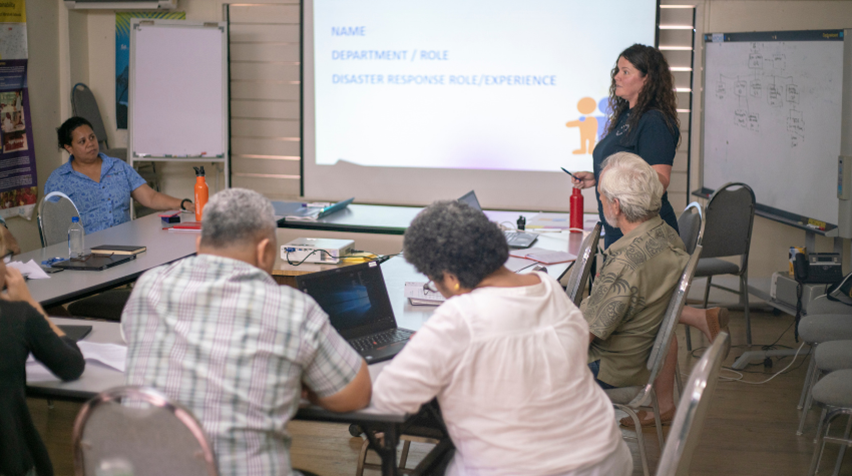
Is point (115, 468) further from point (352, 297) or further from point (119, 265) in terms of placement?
point (119, 265)

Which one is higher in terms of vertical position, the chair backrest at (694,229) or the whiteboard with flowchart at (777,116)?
the whiteboard with flowchart at (777,116)

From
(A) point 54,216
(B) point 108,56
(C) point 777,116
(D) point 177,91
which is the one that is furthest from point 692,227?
(B) point 108,56

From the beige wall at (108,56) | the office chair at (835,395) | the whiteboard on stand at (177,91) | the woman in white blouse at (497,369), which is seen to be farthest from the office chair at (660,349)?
the whiteboard on stand at (177,91)

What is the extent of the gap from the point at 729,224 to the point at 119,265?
302cm

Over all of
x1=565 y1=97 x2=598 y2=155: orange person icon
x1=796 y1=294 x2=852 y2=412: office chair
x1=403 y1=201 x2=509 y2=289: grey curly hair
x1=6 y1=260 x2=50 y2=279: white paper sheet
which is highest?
x1=565 y1=97 x2=598 y2=155: orange person icon

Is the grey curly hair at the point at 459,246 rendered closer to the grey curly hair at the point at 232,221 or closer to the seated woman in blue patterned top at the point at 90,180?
the grey curly hair at the point at 232,221

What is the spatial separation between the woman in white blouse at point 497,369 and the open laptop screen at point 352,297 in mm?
504

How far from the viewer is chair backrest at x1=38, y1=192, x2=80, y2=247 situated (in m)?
3.27

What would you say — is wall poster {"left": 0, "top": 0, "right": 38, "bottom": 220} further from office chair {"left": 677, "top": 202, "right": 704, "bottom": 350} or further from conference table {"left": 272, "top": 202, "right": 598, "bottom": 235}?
office chair {"left": 677, "top": 202, "right": 704, "bottom": 350}

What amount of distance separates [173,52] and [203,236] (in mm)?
4199

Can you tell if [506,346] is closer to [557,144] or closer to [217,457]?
[217,457]

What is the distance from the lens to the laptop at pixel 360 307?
1.88 m

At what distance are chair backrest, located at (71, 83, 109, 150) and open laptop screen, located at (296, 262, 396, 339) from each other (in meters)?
4.15

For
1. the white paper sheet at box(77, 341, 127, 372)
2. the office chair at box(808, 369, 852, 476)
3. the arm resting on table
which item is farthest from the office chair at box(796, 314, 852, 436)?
the white paper sheet at box(77, 341, 127, 372)
